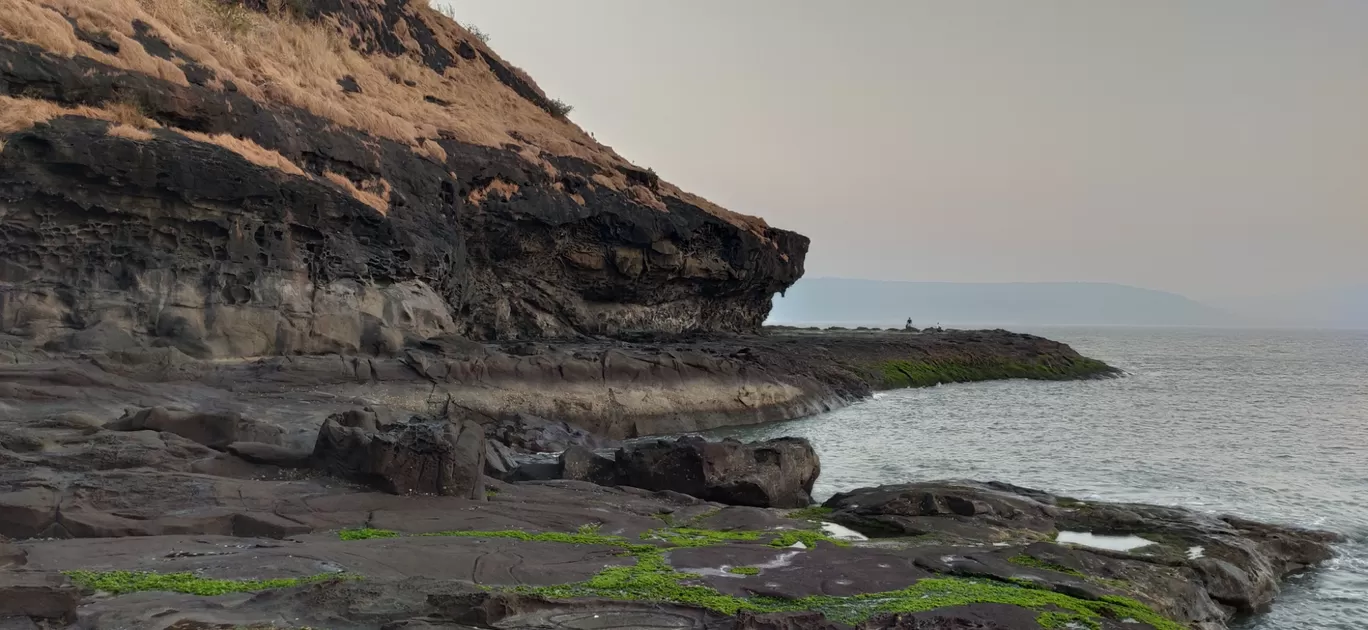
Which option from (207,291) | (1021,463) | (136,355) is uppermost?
(207,291)

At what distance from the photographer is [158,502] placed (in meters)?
12.8

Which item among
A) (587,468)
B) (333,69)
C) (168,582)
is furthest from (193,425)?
(333,69)

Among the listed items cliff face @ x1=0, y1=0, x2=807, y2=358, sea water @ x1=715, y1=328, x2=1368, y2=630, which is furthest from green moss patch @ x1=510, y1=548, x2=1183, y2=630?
cliff face @ x1=0, y1=0, x2=807, y2=358

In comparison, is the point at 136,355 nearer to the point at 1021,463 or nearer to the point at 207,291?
the point at 207,291

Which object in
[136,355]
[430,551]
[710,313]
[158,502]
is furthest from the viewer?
[710,313]

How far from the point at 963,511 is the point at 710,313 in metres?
42.0

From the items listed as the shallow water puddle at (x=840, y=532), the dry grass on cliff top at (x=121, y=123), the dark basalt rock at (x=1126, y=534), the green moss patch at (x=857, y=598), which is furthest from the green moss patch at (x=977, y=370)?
the green moss patch at (x=857, y=598)

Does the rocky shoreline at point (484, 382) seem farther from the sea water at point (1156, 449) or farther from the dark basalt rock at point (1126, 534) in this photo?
the dark basalt rock at point (1126, 534)

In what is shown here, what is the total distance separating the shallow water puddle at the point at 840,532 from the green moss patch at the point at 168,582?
8708 mm

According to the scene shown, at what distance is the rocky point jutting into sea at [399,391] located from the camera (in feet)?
34.7

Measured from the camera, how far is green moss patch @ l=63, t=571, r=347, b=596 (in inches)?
356

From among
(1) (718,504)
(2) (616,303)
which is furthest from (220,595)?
(2) (616,303)

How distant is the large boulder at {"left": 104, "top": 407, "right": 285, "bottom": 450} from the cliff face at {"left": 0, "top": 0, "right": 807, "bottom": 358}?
8.09m

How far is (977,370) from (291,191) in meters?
51.1
